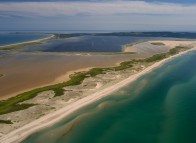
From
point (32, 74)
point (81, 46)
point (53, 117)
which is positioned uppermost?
point (81, 46)

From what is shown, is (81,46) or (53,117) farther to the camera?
(81,46)

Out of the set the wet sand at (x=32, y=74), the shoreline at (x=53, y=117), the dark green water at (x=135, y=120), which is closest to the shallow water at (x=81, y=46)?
the wet sand at (x=32, y=74)

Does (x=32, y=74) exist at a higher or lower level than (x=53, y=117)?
higher

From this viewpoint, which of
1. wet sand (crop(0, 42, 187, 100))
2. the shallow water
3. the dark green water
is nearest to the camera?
the dark green water

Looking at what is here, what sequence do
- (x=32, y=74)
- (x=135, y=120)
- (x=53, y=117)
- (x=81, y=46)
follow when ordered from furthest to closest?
(x=81, y=46) → (x=32, y=74) → (x=53, y=117) → (x=135, y=120)

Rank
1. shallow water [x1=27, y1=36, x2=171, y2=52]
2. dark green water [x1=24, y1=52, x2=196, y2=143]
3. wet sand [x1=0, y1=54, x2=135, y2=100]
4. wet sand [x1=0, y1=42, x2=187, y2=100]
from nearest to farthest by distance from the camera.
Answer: dark green water [x1=24, y1=52, x2=196, y2=143] → wet sand [x1=0, y1=42, x2=187, y2=100] → wet sand [x1=0, y1=54, x2=135, y2=100] → shallow water [x1=27, y1=36, x2=171, y2=52]

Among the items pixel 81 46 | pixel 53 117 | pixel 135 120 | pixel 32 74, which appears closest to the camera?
pixel 135 120

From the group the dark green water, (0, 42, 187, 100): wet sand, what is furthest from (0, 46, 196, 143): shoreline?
(0, 42, 187, 100): wet sand

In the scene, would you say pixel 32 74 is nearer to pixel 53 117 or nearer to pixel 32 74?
pixel 32 74

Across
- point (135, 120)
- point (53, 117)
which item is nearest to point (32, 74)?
point (53, 117)

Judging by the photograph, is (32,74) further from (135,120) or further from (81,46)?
(81,46)

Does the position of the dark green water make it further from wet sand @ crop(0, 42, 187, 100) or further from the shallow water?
the shallow water
